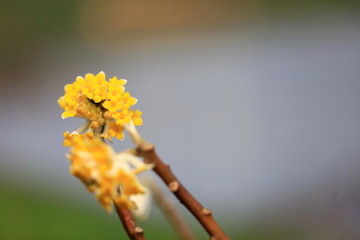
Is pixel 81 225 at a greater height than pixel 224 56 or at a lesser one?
lesser

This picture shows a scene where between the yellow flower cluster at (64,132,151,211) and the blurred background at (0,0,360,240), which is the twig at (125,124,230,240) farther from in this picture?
the blurred background at (0,0,360,240)

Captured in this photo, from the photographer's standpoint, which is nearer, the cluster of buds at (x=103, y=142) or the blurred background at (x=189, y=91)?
the cluster of buds at (x=103, y=142)

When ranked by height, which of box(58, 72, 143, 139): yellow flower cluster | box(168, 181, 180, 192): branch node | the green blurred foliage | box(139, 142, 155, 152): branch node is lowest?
box(168, 181, 180, 192): branch node

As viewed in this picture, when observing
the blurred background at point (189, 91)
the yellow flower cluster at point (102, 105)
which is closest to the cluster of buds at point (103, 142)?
the yellow flower cluster at point (102, 105)

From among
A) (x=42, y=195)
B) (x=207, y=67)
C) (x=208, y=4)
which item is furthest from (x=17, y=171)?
(x=208, y=4)

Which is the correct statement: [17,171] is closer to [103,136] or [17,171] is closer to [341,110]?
[341,110]

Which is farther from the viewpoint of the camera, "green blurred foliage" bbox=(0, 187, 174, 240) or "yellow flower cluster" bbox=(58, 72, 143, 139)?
"green blurred foliage" bbox=(0, 187, 174, 240)

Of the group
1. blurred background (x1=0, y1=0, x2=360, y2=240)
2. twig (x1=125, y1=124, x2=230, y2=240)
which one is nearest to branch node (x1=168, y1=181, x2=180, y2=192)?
twig (x1=125, y1=124, x2=230, y2=240)

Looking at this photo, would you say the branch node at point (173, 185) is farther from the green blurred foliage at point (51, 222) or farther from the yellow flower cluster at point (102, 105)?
the green blurred foliage at point (51, 222)
